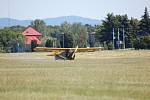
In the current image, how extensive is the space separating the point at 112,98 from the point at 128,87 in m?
3.95

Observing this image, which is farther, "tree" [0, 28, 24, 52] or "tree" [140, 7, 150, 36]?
"tree" [0, 28, 24, 52]

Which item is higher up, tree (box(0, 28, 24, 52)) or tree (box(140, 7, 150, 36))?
tree (box(140, 7, 150, 36))

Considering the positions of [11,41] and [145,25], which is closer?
[11,41]

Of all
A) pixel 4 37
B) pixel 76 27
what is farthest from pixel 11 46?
pixel 76 27

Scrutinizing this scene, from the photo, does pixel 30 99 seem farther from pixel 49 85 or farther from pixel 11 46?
pixel 11 46

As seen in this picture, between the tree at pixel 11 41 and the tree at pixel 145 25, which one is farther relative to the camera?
the tree at pixel 11 41

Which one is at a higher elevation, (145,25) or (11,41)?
(145,25)

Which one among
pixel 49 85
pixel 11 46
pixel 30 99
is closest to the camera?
pixel 30 99

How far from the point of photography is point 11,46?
136 metres

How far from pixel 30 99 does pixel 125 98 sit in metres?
3.04

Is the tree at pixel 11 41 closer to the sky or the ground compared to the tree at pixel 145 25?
closer to the ground

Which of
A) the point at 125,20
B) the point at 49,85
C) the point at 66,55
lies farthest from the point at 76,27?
the point at 49,85

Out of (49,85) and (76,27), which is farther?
(76,27)

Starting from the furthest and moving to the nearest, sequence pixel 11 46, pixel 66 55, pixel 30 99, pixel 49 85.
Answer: pixel 11 46 < pixel 66 55 < pixel 49 85 < pixel 30 99
